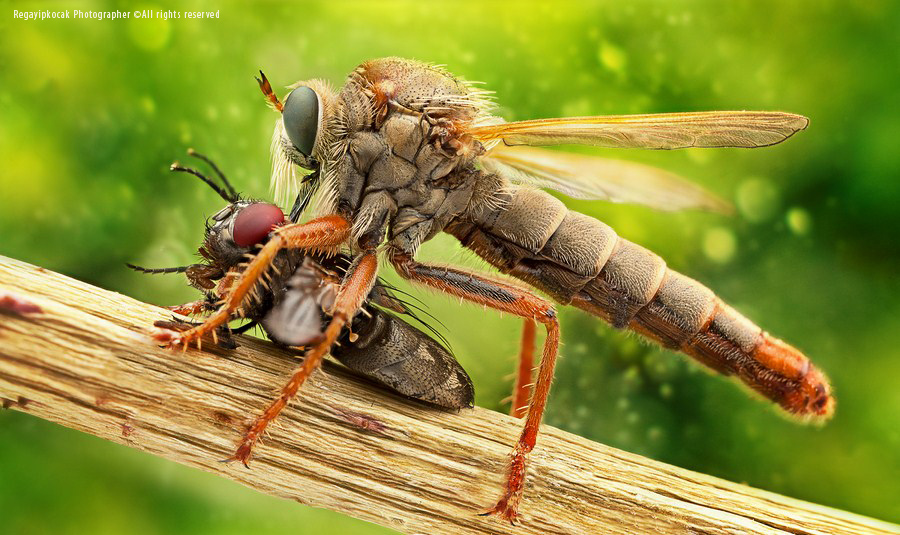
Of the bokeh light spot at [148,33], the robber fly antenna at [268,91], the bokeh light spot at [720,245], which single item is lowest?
the robber fly antenna at [268,91]

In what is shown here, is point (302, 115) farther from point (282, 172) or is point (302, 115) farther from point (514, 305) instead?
point (514, 305)

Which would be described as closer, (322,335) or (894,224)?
(322,335)

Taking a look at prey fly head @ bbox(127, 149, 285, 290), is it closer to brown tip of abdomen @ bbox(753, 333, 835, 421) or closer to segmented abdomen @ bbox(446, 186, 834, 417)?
segmented abdomen @ bbox(446, 186, 834, 417)

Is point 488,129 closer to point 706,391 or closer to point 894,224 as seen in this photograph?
point 706,391

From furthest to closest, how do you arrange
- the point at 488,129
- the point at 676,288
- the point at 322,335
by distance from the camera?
the point at 676,288, the point at 488,129, the point at 322,335

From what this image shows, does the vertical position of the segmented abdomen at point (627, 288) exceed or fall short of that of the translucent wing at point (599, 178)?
it falls short

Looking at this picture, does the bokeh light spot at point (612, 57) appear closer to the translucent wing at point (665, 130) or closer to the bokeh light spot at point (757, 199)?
the bokeh light spot at point (757, 199)

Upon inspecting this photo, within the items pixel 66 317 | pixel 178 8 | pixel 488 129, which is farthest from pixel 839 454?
pixel 178 8

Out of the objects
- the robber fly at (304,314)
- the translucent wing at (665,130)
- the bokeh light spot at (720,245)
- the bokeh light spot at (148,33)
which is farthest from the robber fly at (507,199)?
the bokeh light spot at (148,33)
